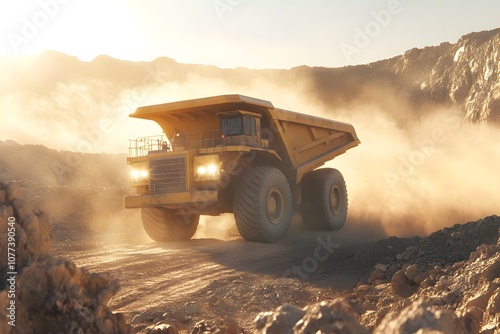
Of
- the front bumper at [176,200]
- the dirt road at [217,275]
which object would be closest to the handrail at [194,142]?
the front bumper at [176,200]

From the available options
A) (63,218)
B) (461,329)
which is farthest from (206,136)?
(461,329)

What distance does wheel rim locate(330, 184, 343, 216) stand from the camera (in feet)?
44.5

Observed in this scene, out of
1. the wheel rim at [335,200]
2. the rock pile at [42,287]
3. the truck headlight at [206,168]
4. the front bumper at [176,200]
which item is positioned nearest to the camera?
the rock pile at [42,287]

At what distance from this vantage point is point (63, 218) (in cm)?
1509

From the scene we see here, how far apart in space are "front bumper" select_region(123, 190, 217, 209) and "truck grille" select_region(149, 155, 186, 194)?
0.23 metres

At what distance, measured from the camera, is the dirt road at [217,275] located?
608cm

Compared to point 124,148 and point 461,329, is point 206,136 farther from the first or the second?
point 124,148

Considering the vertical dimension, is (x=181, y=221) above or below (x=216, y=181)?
below

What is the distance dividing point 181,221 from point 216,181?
175 centimetres

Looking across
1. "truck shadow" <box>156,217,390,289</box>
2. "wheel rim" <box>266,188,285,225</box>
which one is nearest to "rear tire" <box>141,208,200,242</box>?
"truck shadow" <box>156,217,390,289</box>

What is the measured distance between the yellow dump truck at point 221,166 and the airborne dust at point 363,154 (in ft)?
6.80

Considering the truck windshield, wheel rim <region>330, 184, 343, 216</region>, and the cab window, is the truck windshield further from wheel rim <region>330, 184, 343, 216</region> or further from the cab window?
wheel rim <region>330, 184, 343, 216</region>

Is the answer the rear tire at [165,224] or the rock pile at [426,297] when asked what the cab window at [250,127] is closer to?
the rear tire at [165,224]

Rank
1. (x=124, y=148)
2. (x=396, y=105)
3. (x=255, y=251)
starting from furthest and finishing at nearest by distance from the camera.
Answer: (x=396, y=105) → (x=124, y=148) → (x=255, y=251)
